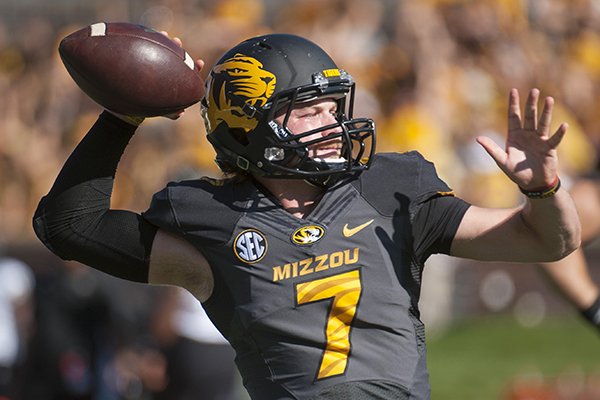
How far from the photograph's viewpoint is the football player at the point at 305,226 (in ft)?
11.5

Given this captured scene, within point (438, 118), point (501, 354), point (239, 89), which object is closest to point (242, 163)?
point (239, 89)

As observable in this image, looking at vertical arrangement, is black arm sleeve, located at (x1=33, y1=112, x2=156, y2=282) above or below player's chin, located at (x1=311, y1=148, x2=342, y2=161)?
below

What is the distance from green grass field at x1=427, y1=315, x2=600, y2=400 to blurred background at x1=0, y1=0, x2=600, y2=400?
0.02m

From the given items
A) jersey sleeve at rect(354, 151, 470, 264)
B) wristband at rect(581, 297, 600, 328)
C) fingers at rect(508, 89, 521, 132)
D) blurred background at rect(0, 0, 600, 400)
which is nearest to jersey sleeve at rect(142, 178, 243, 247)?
jersey sleeve at rect(354, 151, 470, 264)

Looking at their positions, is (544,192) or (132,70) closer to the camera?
(544,192)

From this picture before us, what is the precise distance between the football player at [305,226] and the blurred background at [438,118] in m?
5.08

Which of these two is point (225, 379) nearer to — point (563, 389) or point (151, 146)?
point (563, 389)

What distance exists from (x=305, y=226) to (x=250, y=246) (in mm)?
169

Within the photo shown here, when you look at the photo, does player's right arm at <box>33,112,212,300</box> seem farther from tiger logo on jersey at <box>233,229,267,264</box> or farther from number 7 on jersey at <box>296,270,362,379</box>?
number 7 on jersey at <box>296,270,362,379</box>

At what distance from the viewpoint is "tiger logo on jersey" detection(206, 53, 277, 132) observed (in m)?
3.64

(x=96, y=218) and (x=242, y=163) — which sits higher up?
(x=242, y=163)

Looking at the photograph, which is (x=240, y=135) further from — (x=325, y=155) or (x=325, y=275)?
(x=325, y=275)

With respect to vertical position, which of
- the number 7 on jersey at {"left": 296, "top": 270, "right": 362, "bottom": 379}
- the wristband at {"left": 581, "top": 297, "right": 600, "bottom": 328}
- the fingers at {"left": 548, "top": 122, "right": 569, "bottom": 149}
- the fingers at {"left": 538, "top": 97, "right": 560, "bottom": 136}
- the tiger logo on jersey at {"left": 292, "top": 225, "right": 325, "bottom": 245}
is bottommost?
the wristband at {"left": 581, "top": 297, "right": 600, "bottom": 328}

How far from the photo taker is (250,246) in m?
3.55
